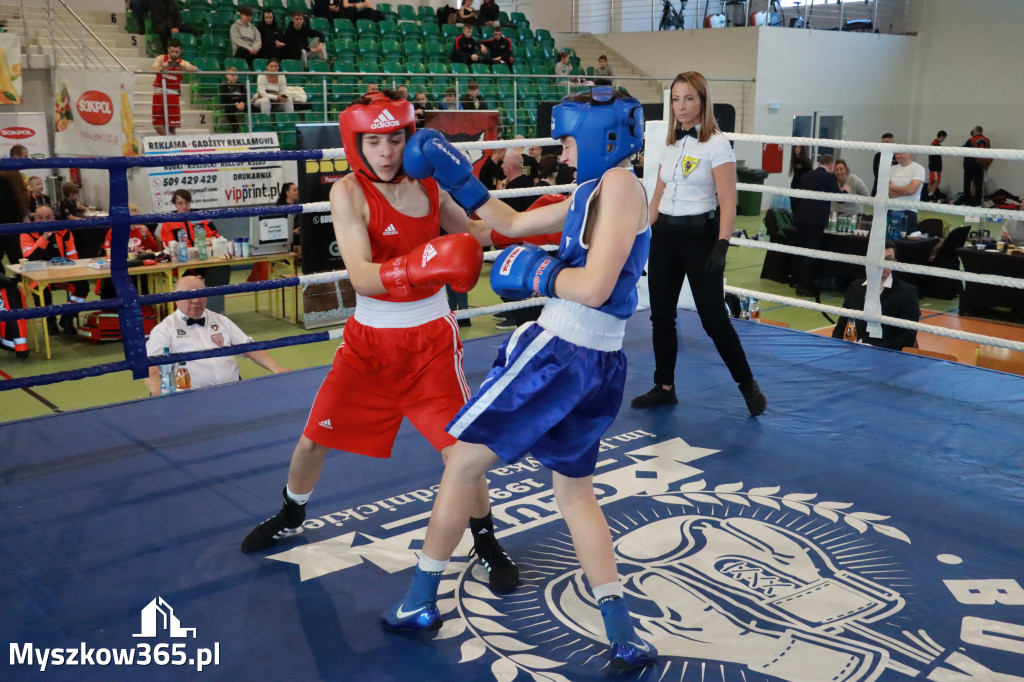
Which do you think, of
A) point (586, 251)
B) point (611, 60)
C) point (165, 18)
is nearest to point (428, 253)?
point (586, 251)

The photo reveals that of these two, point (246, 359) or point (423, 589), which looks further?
point (246, 359)

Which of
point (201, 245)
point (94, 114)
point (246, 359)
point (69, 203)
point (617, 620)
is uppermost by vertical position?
point (94, 114)

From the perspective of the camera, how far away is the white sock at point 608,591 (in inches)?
76.0

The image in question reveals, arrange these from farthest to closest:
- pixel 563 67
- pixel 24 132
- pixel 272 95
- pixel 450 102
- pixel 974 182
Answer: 1. pixel 974 182
2. pixel 563 67
3. pixel 450 102
4. pixel 272 95
5. pixel 24 132

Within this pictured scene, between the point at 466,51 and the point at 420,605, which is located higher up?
the point at 466,51

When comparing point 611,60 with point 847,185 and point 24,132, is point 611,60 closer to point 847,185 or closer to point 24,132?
point 847,185

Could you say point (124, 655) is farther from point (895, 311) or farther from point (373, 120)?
point (895, 311)

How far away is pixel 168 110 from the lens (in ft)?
28.6

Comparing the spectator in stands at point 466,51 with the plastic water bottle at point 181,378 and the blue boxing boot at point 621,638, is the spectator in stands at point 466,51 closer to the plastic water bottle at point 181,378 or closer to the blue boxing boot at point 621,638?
the plastic water bottle at point 181,378

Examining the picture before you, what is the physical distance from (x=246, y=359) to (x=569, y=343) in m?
4.54

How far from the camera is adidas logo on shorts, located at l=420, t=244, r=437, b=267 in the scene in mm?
1922

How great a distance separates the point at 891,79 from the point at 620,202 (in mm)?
16530

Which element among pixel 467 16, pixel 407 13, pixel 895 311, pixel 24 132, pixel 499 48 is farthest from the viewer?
pixel 407 13

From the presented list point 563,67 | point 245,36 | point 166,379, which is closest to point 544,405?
point 166,379
